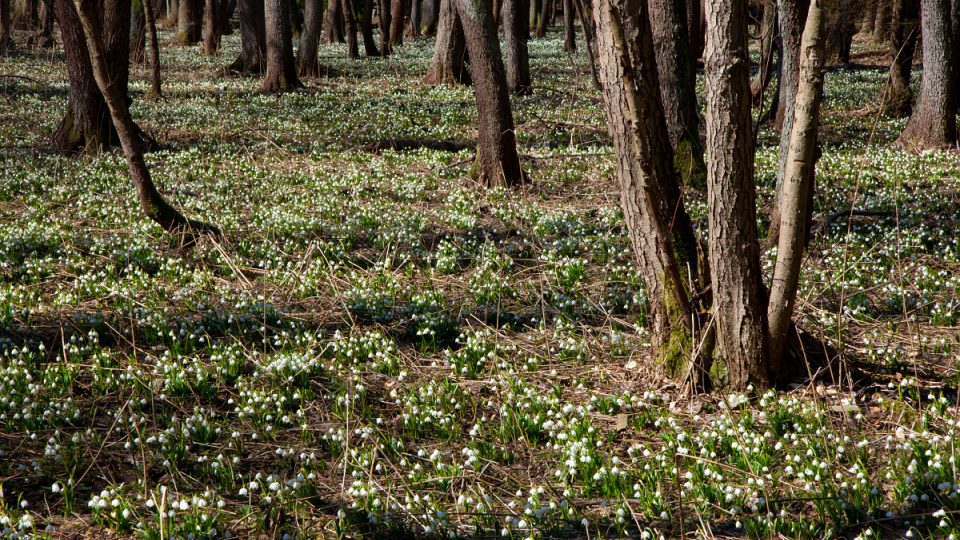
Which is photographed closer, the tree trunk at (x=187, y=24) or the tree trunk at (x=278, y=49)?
the tree trunk at (x=278, y=49)

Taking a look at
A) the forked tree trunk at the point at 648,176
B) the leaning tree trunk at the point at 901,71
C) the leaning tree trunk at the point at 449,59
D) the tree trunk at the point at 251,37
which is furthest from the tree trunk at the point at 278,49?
the forked tree trunk at the point at 648,176

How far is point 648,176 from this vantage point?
5312mm

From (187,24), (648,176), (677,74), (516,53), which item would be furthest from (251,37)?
(648,176)

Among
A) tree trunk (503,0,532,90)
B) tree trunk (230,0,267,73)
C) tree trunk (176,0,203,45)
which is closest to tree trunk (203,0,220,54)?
tree trunk (176,0,203,45)

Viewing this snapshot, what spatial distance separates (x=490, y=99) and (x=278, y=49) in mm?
12338

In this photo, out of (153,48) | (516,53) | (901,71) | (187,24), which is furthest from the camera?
(187,24)

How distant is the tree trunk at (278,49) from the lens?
21484 mm

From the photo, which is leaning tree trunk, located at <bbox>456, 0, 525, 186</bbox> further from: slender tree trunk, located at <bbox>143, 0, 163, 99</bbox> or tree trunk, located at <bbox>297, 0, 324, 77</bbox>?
tree trunk, located at <bbox>297, 0, 324, 77</bbox>

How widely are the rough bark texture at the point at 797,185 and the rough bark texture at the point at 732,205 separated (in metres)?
0.11

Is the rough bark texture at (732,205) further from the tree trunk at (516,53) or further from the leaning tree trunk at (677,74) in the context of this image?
the tree trunk at (516,53)

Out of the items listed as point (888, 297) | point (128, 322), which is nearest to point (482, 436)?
point (128, 322)

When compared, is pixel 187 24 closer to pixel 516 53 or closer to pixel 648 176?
pixel 516 53

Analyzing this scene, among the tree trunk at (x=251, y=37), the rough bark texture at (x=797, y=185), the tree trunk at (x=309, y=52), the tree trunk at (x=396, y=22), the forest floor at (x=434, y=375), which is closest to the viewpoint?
the forest floor at (x=434, y=375)

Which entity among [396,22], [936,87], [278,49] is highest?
[396,22]
